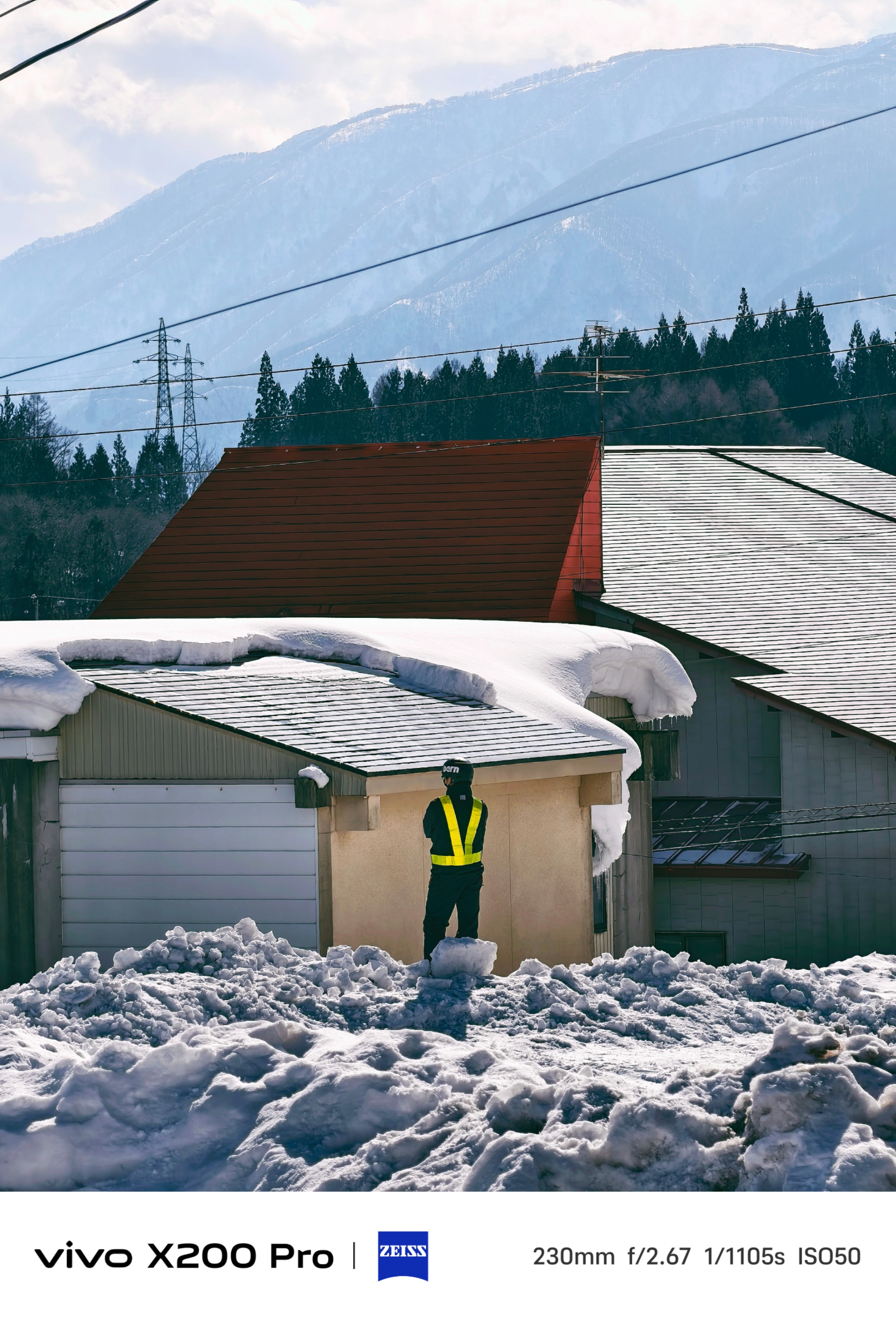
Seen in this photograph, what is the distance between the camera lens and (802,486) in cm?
3014

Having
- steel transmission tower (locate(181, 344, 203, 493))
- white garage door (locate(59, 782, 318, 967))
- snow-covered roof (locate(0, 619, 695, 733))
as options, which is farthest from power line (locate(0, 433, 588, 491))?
steel transmission tower (locate(181, 344, 203, 493))

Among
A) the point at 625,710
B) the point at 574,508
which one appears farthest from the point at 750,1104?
the point at 574,508

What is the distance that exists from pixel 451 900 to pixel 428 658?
4231 mm

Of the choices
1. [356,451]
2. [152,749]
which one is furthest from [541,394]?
[152,749]

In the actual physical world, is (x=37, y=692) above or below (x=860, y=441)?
below

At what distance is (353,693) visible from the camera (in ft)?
45.5

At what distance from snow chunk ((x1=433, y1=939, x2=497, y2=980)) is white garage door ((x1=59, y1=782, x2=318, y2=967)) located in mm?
1657

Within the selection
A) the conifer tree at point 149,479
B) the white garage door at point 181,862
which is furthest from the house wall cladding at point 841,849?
the conifer tree at point 149,479

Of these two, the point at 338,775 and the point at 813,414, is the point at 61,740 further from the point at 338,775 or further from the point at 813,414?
the point at 813,414

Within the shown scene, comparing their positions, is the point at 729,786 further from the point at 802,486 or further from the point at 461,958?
the point at 461,958

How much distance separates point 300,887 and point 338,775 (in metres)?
0.91

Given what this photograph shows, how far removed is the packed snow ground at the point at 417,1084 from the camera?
6809 mm

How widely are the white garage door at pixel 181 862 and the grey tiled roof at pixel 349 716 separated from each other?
1.80 ft

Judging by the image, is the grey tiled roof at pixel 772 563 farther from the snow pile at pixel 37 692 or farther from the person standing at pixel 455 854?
the snow pile at pixel 37 692
